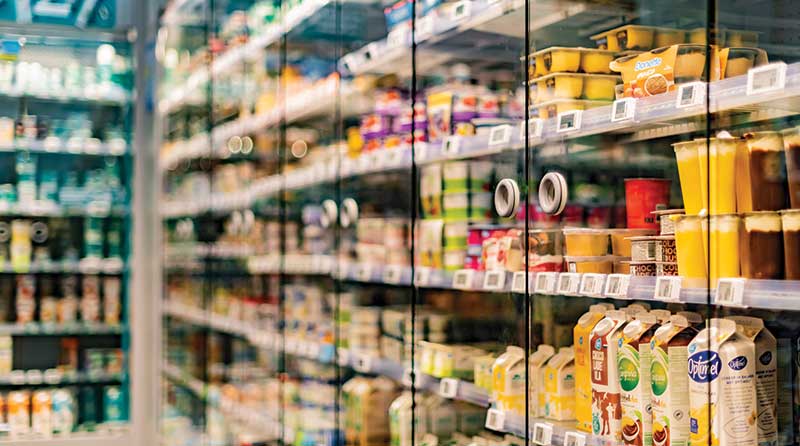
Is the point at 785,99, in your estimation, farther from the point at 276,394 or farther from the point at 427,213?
the point at 276,394

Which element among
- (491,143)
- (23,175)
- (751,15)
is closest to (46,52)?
(23,175)

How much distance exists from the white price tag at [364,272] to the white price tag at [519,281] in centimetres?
99

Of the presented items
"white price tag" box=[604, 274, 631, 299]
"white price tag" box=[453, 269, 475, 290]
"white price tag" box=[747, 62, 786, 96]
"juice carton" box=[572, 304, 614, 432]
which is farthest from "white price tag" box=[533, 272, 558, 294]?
"white price tag" box=[747, 62, 786, 96]

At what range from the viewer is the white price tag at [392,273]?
351cm

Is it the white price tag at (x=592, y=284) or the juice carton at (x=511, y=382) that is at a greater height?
the white price tag at (x=592, y=284)

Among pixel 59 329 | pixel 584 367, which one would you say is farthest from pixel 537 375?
pixel 59 329

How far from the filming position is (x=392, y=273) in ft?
11.7

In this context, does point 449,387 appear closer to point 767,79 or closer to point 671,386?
point 671,386

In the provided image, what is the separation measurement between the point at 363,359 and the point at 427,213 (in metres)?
0.63

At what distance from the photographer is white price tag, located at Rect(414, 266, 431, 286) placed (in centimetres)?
331

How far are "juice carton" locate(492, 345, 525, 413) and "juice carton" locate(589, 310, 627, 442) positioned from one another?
0.39 meters

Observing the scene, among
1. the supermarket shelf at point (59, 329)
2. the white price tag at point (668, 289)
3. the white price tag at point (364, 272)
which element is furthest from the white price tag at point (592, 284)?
the supermarket shelf at point (59, 329)

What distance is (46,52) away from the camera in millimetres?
6035

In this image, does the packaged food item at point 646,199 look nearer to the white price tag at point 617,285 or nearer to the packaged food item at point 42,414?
the white price tag at point 617,285
